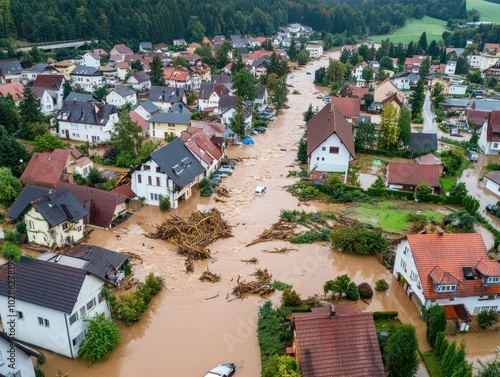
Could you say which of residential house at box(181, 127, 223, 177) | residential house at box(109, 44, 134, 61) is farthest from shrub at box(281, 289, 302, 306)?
residential house at box(109, 44, 134, 61)

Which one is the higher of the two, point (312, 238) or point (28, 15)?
point (28, 15)

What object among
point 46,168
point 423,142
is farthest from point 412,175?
point 46,168

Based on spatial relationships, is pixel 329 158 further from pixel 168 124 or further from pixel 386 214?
pixel 168 124

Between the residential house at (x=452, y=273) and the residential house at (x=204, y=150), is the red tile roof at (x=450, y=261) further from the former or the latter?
A: the residential house at (x=204, y=150)

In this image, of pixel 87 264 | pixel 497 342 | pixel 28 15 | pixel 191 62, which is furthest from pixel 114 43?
pixel 497 342

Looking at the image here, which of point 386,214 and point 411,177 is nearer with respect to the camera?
point 386,214

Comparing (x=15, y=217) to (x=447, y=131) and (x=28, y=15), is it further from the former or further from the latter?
(x=28, y=15)

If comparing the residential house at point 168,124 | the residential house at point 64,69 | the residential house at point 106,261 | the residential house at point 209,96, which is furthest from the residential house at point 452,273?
the residential house at point 64,69
